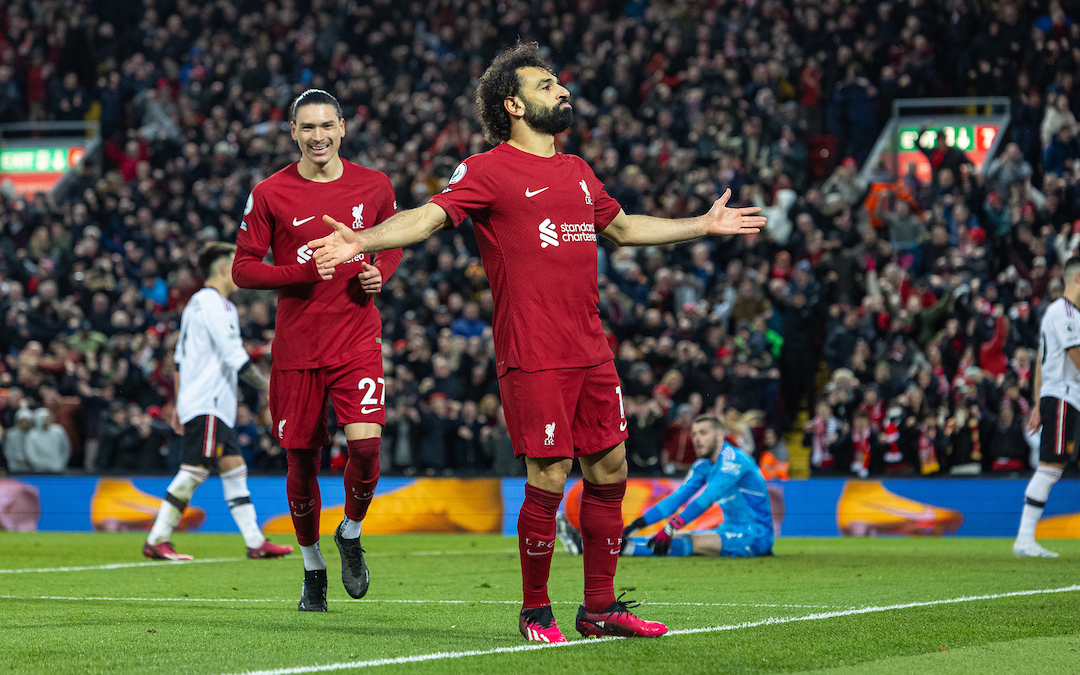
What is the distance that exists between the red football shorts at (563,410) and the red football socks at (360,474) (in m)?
1.52

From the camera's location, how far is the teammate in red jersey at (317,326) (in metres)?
6.88

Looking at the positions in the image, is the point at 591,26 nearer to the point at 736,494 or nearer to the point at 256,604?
the point at 736,494

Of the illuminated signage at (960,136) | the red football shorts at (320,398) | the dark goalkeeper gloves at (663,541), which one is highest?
the illuminated signage at (960,136)

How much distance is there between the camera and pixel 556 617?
256 inches

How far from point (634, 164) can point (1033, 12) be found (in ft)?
23.3

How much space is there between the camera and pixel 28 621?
652cm

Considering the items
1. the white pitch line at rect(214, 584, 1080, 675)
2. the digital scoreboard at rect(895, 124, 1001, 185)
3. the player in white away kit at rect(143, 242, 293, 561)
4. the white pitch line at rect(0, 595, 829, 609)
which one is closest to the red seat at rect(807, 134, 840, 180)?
the digital scoreboard at rect(895, 124, 1001, 185)

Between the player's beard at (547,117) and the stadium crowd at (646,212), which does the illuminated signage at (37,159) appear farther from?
the player's beard at (547,117)

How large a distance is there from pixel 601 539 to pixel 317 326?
209 cm

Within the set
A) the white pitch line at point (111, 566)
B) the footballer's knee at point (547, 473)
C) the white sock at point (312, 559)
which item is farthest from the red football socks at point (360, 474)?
the white pitch line at point (111, 566)

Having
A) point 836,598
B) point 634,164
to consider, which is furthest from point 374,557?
point 634,164

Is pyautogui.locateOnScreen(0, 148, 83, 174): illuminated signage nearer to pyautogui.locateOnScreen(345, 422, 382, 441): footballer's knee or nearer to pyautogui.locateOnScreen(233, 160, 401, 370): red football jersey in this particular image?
pyautogui.locateOnScreen(233, 160, 401, 370): red football jersey

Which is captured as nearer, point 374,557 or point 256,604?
point 256,604

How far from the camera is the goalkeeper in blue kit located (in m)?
11.1
